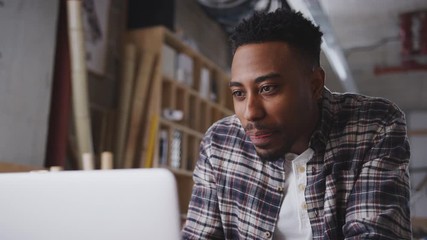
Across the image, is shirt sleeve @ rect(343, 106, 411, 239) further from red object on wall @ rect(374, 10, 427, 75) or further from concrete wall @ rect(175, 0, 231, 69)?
red object on wall @ rect(374, 10, 427, 75)

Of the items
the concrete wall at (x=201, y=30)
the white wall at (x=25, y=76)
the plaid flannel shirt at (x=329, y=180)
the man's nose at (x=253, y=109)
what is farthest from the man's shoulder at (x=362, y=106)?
the concrete wall at (x=201, y=30)

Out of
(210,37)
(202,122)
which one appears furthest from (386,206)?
(210,37)

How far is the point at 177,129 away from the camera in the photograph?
3.32 meters

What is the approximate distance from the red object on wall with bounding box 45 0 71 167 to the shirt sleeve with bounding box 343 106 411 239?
1.72 m

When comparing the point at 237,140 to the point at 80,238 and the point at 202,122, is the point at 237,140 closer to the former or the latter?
the point at 80,238

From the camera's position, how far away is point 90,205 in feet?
1.96

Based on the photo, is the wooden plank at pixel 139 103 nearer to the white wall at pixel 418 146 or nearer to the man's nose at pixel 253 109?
the man's nose at pixel 253 109

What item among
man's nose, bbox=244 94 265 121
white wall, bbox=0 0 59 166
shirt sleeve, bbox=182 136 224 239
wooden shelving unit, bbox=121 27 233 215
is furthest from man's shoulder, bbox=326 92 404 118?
wooden shelving unit, bbox=121 27 233 215

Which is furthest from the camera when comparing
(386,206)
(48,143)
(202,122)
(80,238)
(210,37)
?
(210,37)

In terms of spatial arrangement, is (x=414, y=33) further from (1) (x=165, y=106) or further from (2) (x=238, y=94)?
(2) (x=238, y=94)

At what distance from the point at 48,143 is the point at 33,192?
6.03 feet

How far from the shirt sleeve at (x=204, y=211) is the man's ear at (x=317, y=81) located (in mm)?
349

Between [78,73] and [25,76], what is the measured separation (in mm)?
278

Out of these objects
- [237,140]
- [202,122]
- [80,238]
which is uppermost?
[202,122]
